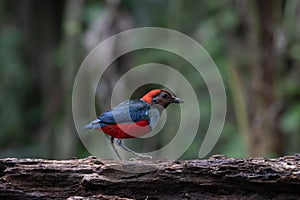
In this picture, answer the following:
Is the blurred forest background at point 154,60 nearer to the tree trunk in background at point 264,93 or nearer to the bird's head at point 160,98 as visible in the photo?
the tree trunk in background at point 264,93

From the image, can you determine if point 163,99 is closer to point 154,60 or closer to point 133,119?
point 133,119

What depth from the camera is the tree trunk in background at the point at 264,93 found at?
26.6 ft

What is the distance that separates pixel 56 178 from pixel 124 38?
17.6ft

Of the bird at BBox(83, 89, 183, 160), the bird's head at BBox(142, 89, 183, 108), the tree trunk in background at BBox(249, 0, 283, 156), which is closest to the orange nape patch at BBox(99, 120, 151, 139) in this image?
the bird at BBox(83, 89, 183, 160)

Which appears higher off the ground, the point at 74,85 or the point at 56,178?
the point at 74,85

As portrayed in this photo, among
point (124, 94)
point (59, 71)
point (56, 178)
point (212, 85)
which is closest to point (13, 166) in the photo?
point (56, 178)

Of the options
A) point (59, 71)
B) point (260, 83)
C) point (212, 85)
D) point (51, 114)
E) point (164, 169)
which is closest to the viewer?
point (164, 169)

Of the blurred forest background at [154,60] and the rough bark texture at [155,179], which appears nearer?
the rough bark texture at [155,179]

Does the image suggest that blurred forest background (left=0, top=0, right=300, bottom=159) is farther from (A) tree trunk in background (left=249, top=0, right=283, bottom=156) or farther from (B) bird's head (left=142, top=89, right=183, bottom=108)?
(B) bird's head (left=142, top=89, right=183, bottom=108)

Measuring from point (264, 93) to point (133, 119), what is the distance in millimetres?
3936

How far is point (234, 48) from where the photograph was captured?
399 inches

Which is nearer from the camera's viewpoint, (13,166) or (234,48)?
(13,166)

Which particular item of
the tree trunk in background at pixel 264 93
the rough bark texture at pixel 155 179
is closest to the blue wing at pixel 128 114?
the rough bark texture at pixel 155 179

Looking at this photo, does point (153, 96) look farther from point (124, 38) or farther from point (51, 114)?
point (51, 114)
